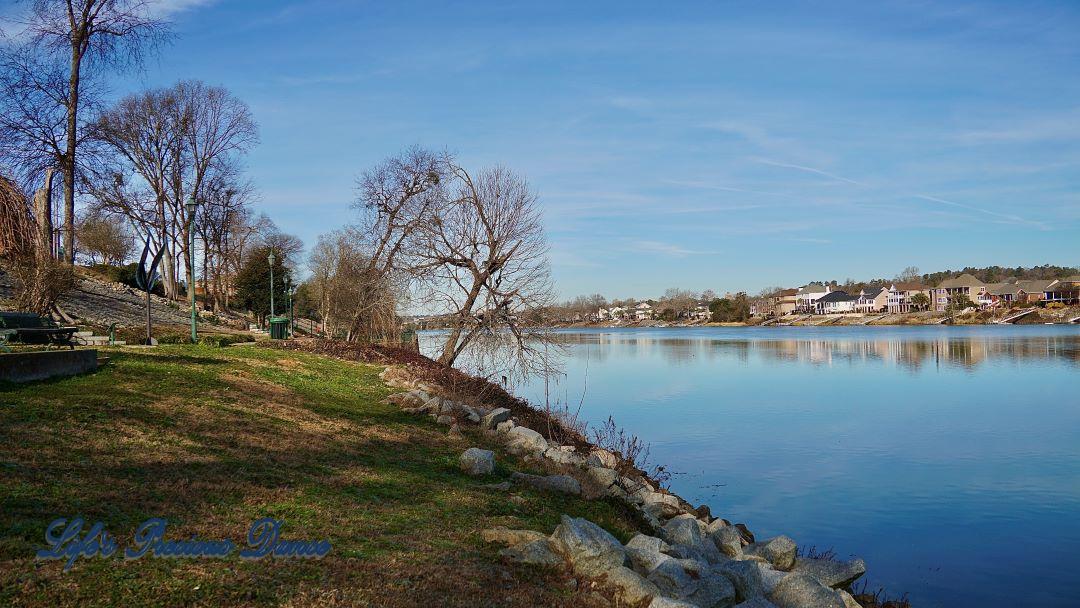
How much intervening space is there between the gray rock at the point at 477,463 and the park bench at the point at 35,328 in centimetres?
762

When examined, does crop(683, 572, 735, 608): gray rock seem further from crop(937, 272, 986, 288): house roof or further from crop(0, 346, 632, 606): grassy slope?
crop(937, 272, 986, 288): house roof

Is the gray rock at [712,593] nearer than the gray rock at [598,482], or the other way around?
the gray rock at [712,593]

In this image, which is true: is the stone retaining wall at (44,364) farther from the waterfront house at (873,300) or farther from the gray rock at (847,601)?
the waterfront house at (873,300)

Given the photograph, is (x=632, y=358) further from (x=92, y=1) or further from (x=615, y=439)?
(x=92, y=1)

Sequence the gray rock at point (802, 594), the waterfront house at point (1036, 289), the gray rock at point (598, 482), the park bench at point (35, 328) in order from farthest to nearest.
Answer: the waterfront house at point (1036, 289) → the park bench at point (35, 328) → the gray rock at point (598, 482) → the gray rock at point (802, 594)

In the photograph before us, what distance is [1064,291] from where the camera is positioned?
405ft

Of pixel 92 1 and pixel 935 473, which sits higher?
pixel 92 1

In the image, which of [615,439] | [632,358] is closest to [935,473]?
[615,439]

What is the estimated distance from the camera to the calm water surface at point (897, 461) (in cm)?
1105

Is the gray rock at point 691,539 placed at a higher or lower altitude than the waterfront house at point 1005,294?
lower

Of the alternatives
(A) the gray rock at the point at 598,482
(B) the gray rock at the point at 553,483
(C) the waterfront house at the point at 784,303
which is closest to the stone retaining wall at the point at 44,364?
(B) the gray rock at the point at 553,483

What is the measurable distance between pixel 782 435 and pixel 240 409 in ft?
49.8

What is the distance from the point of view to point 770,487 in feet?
50.6

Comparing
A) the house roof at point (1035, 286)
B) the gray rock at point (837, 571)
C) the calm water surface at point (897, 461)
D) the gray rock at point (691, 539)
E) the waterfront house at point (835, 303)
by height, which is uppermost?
the house roof at point (1035, 286)
